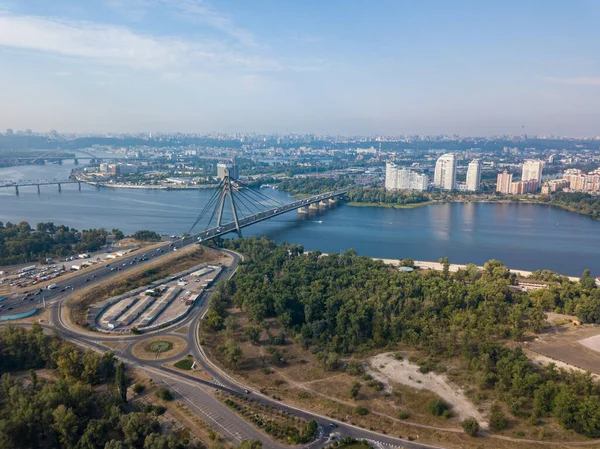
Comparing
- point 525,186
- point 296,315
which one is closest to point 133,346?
point 296,315

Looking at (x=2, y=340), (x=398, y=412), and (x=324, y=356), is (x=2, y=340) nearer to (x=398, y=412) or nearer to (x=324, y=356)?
(x=324, y=356)

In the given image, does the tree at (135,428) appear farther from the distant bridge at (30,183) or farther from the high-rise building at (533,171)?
the high-rise building at (533,171)

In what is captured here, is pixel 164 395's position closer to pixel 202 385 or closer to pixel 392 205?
pixel 202 385

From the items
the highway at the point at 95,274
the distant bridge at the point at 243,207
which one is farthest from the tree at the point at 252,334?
the distant bridge at the point at 243,207

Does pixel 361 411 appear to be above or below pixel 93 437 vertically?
below

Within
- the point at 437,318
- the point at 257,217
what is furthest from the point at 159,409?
the point at 257,217

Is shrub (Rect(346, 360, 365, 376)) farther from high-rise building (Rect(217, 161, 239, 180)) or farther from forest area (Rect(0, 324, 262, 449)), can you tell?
high-rise building (Rect(217, 161, 239, 180))
